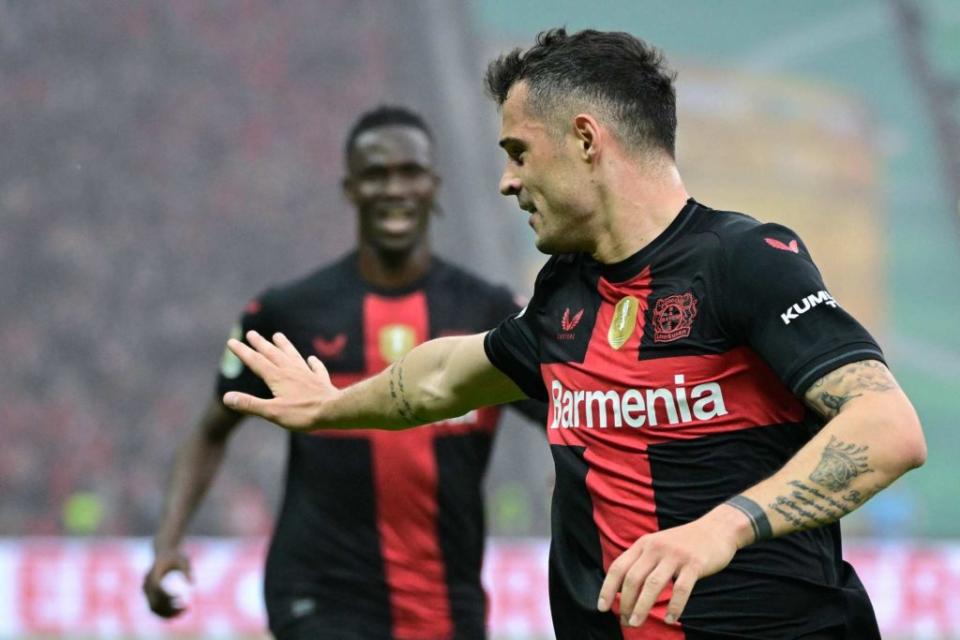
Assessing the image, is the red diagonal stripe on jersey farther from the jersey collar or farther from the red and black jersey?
the jersey collar

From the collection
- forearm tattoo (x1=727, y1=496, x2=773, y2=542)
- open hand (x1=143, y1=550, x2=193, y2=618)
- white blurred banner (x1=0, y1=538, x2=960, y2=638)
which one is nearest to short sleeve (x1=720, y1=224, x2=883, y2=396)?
forearm tattoo (x1=727, y1=496, x2=773, y2=542)

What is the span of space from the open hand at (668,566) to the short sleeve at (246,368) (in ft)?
10.0

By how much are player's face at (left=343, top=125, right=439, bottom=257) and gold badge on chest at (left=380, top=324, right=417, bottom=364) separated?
0.28m

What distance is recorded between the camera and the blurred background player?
5.33 metres

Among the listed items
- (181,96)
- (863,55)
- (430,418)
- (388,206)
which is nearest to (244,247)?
(181,96)

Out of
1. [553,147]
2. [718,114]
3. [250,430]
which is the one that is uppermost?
[718,114]

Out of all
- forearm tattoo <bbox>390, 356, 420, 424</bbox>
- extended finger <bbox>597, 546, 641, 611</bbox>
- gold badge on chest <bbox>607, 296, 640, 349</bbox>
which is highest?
gold badge on chest <bbox>607, 296, 640, 349</bbox>

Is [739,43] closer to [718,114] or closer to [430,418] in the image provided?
[718,114]

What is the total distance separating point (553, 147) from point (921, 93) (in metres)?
12.7

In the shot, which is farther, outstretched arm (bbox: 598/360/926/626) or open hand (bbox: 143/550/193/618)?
open hand (bbox: 143/550/193/618)

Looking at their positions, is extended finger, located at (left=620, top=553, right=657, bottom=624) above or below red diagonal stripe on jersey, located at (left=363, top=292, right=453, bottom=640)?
above

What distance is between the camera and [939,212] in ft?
49.0

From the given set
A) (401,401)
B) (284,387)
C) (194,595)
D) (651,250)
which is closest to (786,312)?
(651,250)

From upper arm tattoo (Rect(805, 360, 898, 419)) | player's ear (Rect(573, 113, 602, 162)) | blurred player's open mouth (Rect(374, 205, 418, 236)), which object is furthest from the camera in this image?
blurred player's open mouth (Rect(374, 205, 418, 236))
